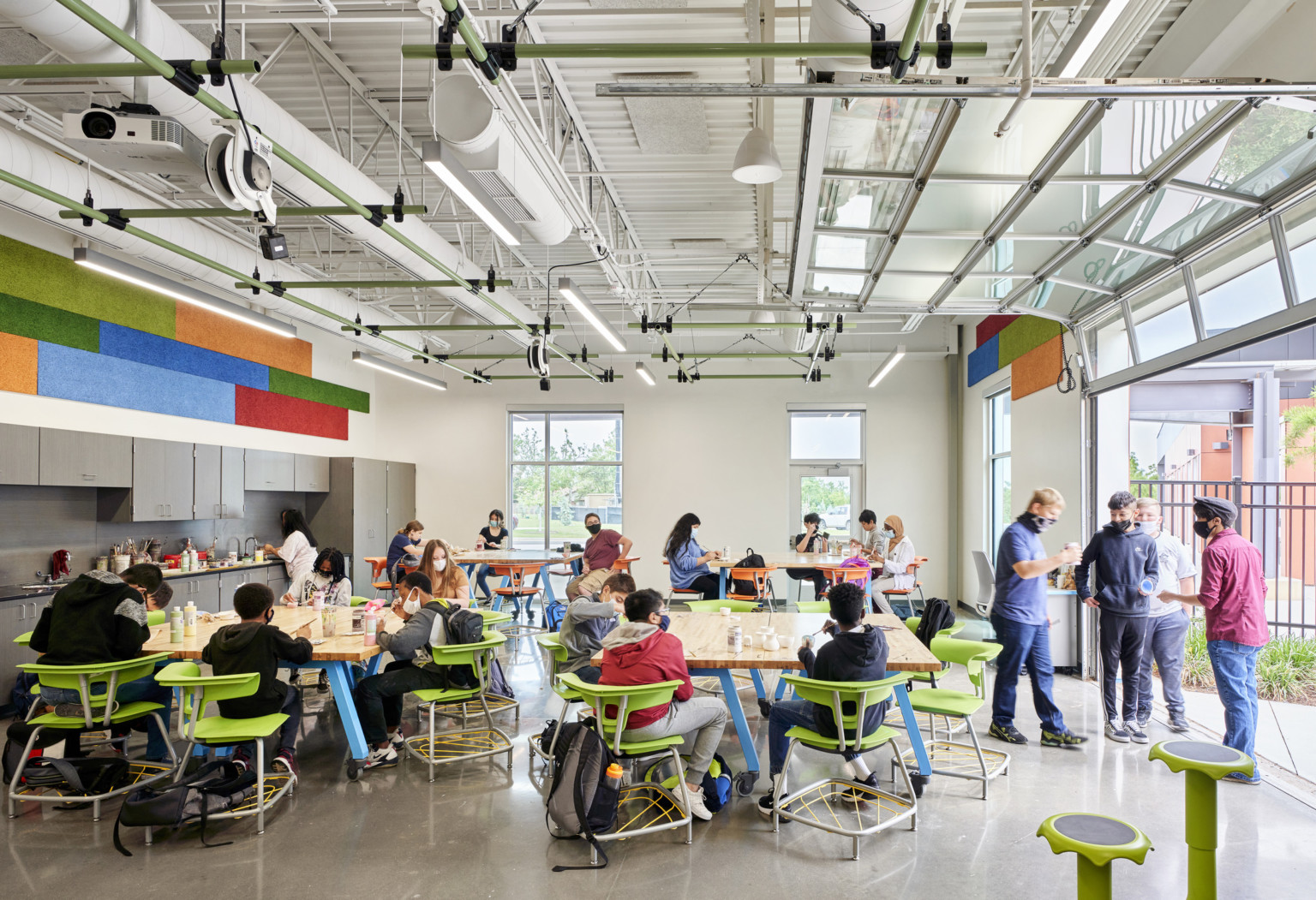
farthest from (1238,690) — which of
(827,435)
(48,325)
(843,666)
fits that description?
(48,325)

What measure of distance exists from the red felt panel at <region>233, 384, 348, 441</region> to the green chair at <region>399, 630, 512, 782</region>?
21.3 feet

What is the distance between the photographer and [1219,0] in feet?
14.2

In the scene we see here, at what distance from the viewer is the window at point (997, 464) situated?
10883 millimetres

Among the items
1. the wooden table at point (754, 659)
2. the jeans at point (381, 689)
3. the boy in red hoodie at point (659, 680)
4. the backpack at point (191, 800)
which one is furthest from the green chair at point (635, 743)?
the backpack at point (191, 800)

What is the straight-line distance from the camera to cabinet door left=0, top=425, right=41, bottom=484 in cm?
657

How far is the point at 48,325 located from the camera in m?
7.41

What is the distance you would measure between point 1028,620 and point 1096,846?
3459mm

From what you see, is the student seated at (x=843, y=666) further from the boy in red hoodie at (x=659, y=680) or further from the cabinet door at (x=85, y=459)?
the cabinet door at (x=85, y=459)

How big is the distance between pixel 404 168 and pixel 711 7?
358 cm

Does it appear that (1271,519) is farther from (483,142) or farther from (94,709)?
(94,709)

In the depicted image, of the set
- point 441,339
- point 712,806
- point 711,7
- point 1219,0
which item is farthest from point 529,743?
point 441,339

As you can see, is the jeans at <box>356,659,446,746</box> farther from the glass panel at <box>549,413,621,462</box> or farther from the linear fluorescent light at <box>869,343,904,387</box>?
the glass panel at <box>549,413,621,462</box>

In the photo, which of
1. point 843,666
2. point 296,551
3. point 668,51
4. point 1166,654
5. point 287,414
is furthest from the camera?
point 287,414

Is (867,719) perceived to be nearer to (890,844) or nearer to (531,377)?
(890,844)
